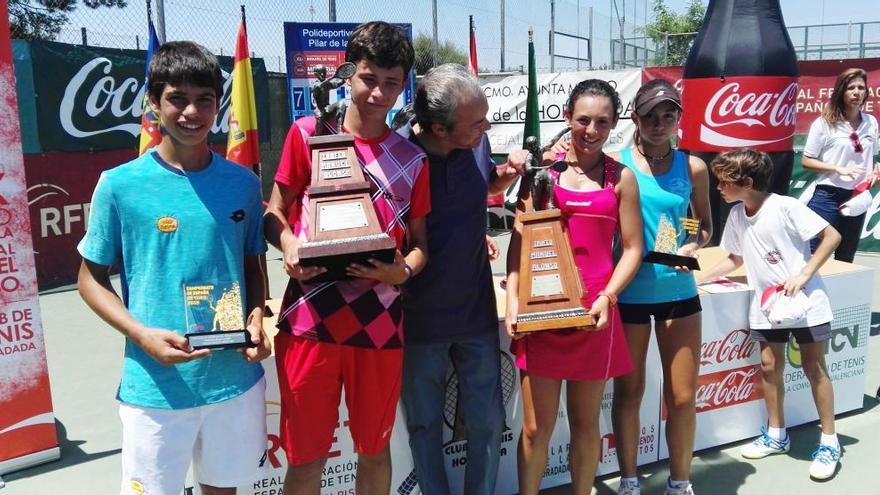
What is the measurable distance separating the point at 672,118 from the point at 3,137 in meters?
2.92

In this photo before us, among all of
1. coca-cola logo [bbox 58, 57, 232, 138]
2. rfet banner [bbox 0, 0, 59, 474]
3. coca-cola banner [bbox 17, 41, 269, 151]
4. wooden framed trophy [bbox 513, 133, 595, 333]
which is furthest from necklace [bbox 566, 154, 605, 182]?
coca-cola banner [bbox 17, 41, 269, 151]

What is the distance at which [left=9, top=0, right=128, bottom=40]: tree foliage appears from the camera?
8.77 meters

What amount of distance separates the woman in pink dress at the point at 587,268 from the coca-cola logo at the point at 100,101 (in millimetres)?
5633

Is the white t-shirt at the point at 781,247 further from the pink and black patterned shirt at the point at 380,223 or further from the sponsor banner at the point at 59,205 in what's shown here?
the sponsor banner at the point at 59,205

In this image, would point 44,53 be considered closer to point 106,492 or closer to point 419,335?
point 106,492

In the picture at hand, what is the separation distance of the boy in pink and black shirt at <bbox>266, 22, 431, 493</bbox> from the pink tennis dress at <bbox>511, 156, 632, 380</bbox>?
58 cm

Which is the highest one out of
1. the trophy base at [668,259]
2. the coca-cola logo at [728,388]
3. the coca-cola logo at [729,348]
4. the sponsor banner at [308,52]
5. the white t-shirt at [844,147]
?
the sponsor banner at [308,52]

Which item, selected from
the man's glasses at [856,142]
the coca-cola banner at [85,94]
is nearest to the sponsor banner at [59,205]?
the coca-cola banner at [85,94]

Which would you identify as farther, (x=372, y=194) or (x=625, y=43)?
(x=625, y=43)

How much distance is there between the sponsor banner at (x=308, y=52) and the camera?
385 inches

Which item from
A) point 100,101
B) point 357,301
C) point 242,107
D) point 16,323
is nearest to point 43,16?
point 100,101

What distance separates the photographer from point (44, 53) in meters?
7.39

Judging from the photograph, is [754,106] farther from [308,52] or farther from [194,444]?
[308,52]

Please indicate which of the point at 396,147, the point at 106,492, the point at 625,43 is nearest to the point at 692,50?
the point at 396,147
